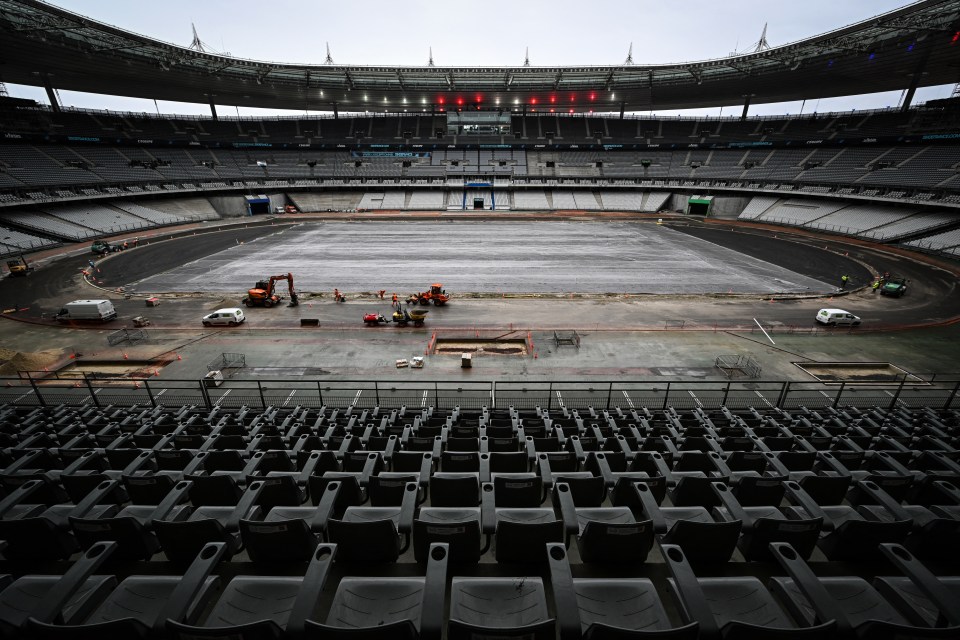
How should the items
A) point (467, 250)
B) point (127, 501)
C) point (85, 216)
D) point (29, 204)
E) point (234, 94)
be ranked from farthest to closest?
1. point (234, 94)
2. point (85, 216)
3. point (29, 204)
4. point (467, 250)
5. point (127, 501)

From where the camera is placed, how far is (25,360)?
1844cm

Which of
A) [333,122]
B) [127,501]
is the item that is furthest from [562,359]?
[333,122]

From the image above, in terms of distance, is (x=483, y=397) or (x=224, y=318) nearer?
(x=483, y=397)

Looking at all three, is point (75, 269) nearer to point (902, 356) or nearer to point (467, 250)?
point (467, 250)

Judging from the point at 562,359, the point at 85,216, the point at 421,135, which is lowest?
the point at 562,359

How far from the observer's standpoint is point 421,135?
84875 millimetres

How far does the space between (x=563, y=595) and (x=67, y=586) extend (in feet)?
11.9

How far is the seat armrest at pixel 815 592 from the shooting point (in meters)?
2.57

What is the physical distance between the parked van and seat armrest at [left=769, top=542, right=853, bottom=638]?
31621mm

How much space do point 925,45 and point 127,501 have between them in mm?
74005

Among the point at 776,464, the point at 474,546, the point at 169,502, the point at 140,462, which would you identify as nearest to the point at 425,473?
the point at 474,546

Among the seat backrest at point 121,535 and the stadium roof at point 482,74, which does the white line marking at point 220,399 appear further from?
the stadium roof at point 482,74

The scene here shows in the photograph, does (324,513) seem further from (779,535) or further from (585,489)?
(779,535)

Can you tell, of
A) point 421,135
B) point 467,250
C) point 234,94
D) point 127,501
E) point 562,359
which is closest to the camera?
point 127,501
